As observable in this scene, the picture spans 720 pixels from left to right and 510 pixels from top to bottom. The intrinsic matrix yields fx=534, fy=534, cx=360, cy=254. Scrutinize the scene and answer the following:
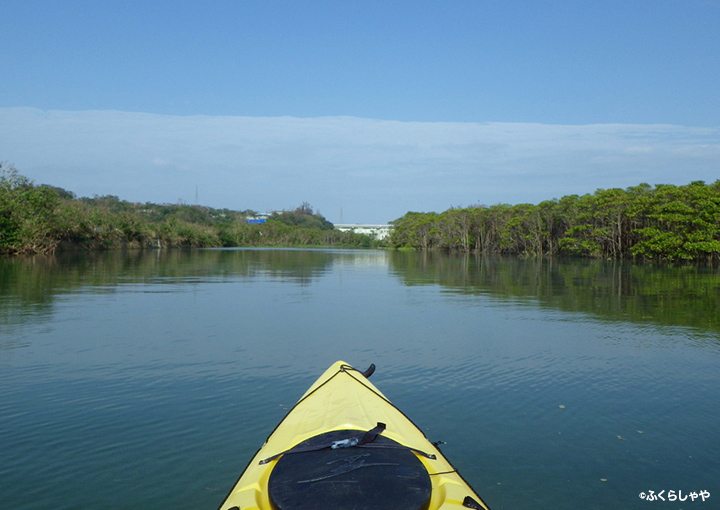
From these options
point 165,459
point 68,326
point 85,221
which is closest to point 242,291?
point 68,326

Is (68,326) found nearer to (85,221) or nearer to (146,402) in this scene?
(146,402)

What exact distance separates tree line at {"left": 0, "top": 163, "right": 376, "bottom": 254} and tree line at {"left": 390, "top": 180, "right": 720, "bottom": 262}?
38268mm

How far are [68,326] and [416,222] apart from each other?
7679 centimetres

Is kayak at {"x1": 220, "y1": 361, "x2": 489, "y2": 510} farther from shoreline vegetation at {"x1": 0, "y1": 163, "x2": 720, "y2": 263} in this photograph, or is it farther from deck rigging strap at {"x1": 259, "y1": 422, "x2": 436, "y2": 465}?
shoreline vegetation at {"x1": 0, "y1": 163, "x2": 720, "y2": 263}

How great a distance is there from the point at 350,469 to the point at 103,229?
6280 cm

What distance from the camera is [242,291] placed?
720 inches

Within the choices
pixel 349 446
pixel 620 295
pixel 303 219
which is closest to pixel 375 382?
pixel 349 446

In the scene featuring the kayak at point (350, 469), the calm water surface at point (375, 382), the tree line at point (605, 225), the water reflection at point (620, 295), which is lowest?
the calm water surface at point (375, 382)

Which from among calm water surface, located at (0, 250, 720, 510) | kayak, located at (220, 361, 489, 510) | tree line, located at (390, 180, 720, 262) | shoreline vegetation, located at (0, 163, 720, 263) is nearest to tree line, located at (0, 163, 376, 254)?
shoreline vegetation, located at (0, 163, 720, 263)

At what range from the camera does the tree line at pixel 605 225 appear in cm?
3803

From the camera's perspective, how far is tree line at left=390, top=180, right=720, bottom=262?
1497 inches

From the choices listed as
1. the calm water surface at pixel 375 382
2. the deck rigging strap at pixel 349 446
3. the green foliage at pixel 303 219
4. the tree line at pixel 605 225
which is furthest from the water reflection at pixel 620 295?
the green foliage at pixel 303 219

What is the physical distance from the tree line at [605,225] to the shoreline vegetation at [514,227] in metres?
0.07

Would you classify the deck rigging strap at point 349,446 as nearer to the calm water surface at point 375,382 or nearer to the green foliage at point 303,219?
the calm water surface at point 375,382
